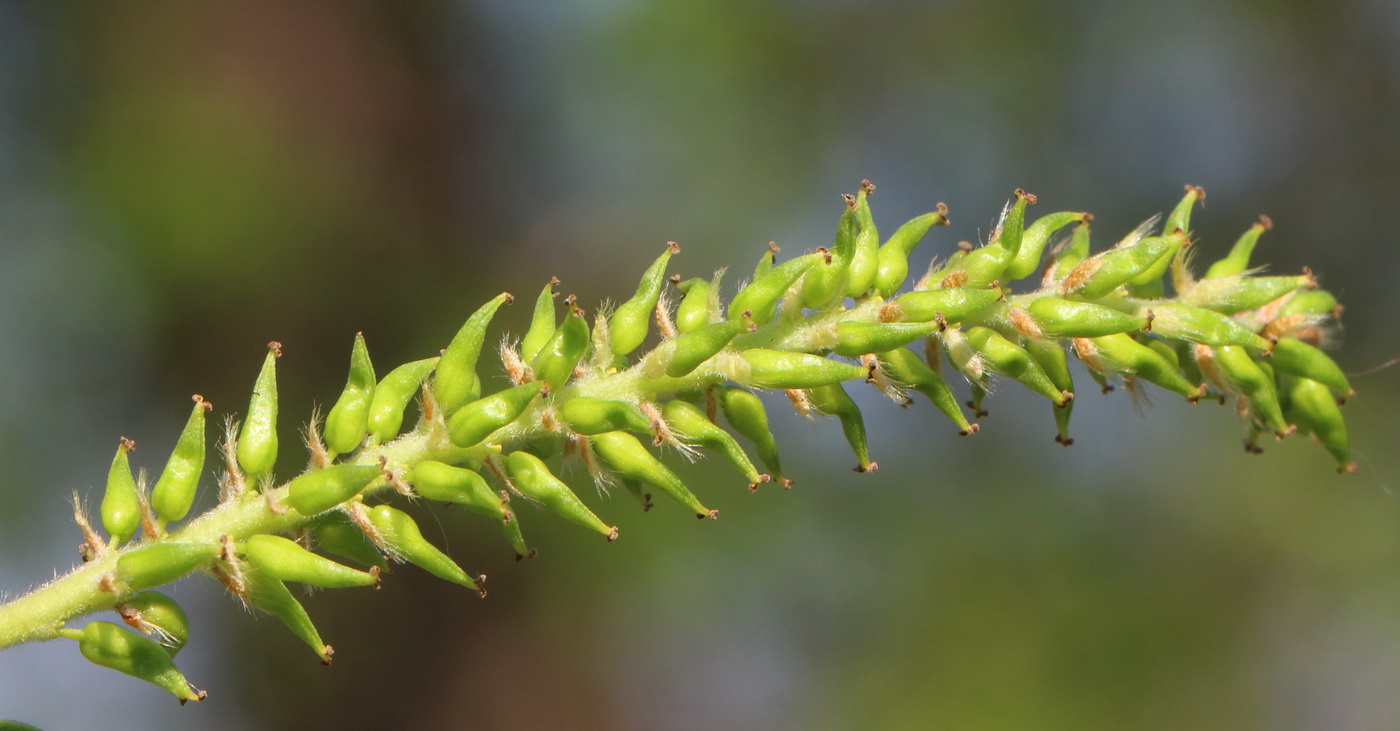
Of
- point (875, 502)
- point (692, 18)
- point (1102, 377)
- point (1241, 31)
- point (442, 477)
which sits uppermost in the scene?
point (692, 18)

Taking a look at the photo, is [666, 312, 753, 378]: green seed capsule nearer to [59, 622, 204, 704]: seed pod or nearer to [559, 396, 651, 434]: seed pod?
[559, 396, 651, 434]: seed pod

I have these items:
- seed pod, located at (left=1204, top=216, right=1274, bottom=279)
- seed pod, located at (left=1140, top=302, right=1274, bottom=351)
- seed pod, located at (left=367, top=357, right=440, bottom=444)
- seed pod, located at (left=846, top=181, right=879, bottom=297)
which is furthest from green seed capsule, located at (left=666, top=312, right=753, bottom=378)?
seed pod, located at (left=1204, top=216, right=1274, bottom=279)

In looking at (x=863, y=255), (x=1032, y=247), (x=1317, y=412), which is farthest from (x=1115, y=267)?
(x=1317, y=412)

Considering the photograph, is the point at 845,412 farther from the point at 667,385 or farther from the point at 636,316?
the point at 636,316

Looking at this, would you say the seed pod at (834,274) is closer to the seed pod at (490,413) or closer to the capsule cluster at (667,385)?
the capsule cluster at (667,385)

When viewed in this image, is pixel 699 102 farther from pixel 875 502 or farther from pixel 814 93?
pixel 875 502

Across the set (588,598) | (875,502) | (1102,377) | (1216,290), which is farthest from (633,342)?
(875,502)
